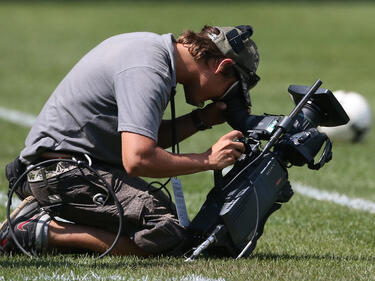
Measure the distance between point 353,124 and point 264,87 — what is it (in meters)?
5.82

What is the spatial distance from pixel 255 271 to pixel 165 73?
111cm

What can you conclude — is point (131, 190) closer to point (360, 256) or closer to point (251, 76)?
point (251, 76)

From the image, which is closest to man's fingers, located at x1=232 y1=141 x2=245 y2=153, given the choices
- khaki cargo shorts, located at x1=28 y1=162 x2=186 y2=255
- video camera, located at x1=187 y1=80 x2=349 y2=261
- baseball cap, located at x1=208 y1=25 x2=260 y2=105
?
video camera, located at x1=187 y1=80 x2=349 y2=261

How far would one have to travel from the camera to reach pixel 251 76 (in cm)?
477

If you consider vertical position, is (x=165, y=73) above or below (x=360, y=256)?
above

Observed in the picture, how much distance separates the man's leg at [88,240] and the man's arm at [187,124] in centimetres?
73

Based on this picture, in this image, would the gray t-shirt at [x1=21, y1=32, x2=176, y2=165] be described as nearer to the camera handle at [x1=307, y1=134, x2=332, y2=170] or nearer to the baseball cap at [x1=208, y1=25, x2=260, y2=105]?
the baseball cap at [x1=208, y1=25, x2=260, y2=105]

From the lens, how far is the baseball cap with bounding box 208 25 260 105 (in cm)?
460

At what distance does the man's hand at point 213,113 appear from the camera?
16.3 feet

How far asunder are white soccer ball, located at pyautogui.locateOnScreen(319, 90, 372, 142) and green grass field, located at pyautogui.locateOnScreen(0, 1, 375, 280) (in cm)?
14

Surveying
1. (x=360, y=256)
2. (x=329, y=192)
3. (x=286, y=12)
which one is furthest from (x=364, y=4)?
(x=360, y=256)

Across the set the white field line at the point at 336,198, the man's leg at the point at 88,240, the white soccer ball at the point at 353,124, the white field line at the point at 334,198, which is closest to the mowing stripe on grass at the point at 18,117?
the white soccer ball at the point at 353,124

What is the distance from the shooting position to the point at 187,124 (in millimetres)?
5211

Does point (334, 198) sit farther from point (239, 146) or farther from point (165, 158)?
point (165, 158)
